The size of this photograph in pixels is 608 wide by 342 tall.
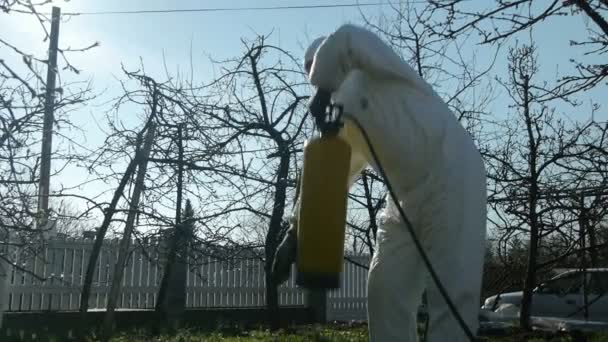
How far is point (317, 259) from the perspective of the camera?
2.84m

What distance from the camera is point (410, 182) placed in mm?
3219

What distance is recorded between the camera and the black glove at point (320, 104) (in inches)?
123

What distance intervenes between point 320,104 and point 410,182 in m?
0.50

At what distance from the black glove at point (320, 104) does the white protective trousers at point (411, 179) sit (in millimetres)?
34

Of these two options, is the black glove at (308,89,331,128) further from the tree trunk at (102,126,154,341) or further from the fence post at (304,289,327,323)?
the fence post at (304,289,327,323)

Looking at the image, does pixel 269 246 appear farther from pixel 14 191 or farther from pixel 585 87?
pixel 585 87

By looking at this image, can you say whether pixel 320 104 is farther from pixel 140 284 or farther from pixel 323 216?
pixel 140 284

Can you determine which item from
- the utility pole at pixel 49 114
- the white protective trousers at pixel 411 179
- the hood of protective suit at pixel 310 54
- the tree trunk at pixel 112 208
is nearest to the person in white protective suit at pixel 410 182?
the white protective trousers at pixel 411 179

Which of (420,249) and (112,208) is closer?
(420,249)

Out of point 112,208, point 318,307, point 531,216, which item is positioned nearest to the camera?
point 112,208

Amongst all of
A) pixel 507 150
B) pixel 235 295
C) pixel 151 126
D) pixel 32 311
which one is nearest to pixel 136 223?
pixel 151 126

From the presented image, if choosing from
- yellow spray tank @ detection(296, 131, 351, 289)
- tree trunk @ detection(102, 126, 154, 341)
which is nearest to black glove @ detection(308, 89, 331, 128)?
yellow spray tank @ detection(296, 131, 351, 289)

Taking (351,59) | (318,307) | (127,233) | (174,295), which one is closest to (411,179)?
(351,59)

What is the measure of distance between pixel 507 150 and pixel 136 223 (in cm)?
466
